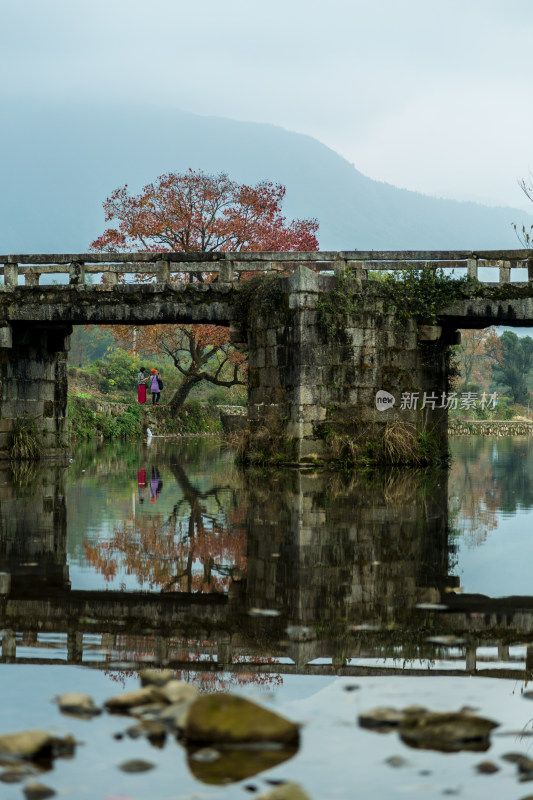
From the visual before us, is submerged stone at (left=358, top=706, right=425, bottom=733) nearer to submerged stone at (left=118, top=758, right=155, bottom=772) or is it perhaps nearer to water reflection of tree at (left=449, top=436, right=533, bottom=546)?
submerged stone at (left=118, top=758, right=155, bottom=772)

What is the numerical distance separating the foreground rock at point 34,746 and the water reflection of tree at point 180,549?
9.77ft

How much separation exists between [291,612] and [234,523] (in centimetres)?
427

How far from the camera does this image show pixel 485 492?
560 inches

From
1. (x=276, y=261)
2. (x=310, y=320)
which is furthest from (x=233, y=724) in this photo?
(x=276, y=261)

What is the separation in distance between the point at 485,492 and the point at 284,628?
9848mm

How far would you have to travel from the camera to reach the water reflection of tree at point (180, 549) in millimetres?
6641

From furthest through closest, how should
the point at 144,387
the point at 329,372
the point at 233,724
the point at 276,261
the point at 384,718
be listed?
the point at 144,387 → the point at 276,261 → the point at 329,372 → the point at 384,718 → the point at 233,724

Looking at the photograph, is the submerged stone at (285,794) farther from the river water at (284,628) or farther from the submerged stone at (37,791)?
the submerged stone at (37,791)

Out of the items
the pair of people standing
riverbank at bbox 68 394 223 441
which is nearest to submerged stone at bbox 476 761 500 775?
the pair of people standing

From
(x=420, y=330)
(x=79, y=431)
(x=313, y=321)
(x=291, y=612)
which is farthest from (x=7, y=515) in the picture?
(x=79, y=431)

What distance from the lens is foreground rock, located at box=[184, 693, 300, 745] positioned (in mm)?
3201

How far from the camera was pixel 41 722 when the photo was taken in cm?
342

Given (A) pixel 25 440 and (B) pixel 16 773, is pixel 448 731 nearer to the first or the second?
(B) pixel 16 773

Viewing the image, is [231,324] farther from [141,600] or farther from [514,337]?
[514,337]
